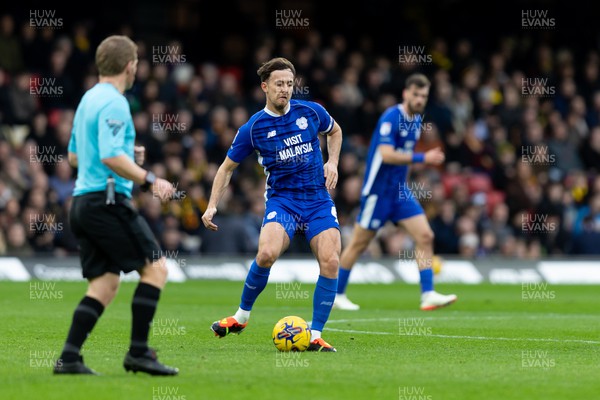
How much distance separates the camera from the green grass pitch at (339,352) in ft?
25.9

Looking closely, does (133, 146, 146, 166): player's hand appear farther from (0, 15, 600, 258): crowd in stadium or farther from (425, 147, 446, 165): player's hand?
(0, 15, 600, 258): crowd in stadium

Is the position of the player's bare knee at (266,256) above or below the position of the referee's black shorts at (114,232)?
below

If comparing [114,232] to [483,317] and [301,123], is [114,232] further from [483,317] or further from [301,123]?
[483,317]

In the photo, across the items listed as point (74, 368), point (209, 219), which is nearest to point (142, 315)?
point (74, 368)

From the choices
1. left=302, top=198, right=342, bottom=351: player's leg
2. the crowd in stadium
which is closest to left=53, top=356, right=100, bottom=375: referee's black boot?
left=302, top=198, right=342, bottom=351: player's leg

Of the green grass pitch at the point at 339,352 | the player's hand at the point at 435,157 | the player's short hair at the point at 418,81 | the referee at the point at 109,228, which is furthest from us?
the player's short hair at the point at 418,81

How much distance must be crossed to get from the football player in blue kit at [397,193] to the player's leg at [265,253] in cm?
449

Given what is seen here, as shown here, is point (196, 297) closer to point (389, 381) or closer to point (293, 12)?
point (389, 381)

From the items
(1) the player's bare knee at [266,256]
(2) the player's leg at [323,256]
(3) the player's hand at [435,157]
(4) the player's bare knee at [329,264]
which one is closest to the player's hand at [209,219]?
(1) the player's bare knee at [266,256]

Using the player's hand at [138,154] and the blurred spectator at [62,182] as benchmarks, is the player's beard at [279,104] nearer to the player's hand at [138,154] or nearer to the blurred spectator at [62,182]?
the player's hand at [138,154]

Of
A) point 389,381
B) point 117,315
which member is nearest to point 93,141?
point 389,381

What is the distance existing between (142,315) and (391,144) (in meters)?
7.53

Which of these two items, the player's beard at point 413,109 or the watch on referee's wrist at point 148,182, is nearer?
the watch on referee's wrist at point 148,182

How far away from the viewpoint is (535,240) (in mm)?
24500
